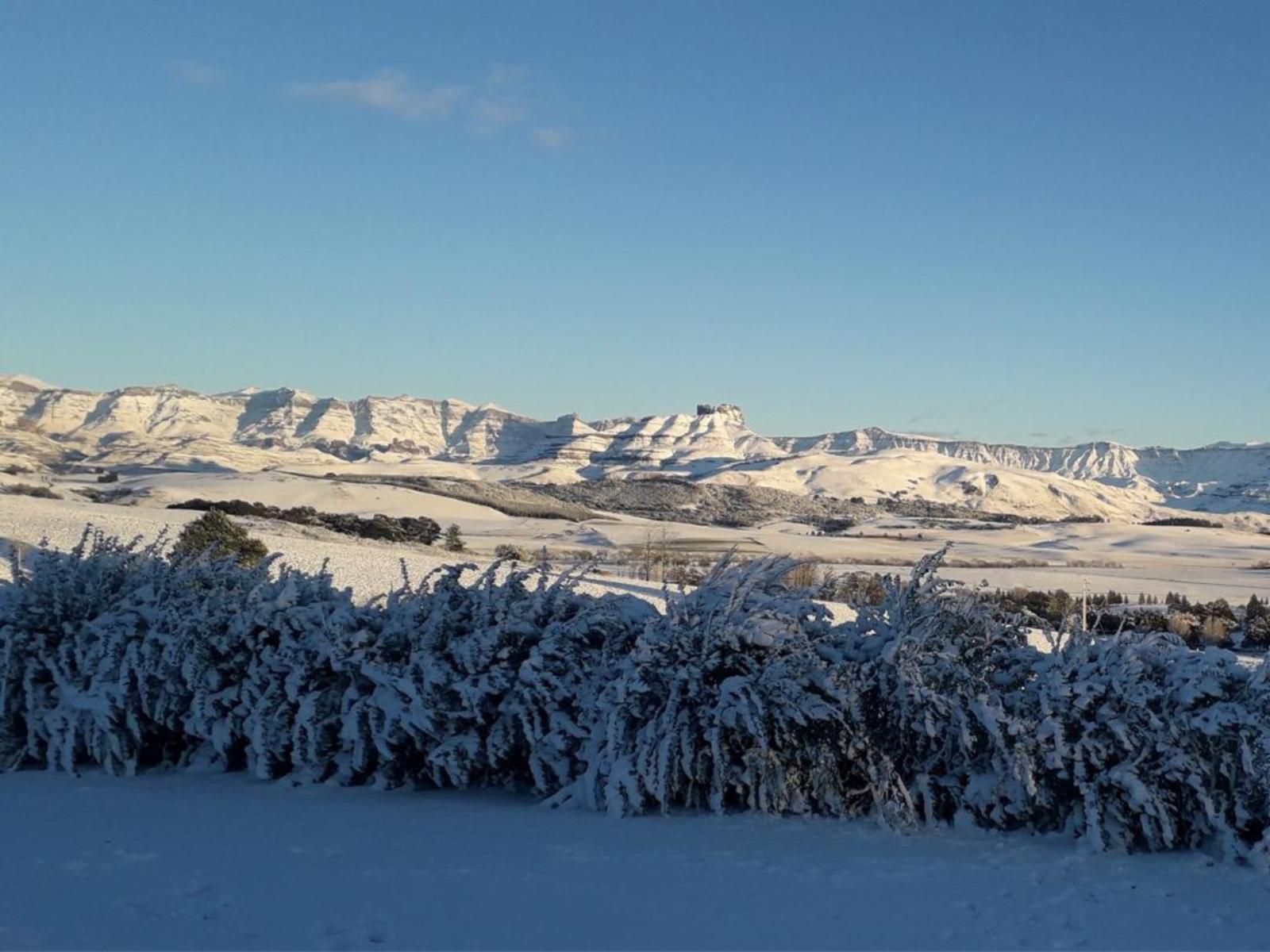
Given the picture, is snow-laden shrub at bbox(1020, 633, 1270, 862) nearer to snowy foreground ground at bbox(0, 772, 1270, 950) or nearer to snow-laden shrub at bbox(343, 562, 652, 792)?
snowy foreground ground at bbox(0, 772, 1270, 950)

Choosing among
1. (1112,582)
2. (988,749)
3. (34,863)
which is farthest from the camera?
(1112,582)

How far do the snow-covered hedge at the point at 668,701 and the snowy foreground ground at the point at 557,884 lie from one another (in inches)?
11.9

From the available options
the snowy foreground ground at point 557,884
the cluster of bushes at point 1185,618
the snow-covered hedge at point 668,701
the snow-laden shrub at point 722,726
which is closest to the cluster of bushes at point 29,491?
the cluster of bushes at point 1185,618

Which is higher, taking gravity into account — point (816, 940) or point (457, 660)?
point (457, 660)

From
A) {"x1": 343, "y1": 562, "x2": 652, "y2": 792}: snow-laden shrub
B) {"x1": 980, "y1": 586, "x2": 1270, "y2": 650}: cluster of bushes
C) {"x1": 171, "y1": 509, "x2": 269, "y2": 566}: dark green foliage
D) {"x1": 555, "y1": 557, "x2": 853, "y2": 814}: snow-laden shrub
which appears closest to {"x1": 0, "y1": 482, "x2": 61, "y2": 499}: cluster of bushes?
{"x1": 171, "y1": 509, "x2": 269, "y2": 566}: dark green foliage

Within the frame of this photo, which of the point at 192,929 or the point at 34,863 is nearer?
the point at 192,929

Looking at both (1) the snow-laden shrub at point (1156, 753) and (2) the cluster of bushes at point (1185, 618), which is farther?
(2) the cluster of bushes at point (1185, 618)

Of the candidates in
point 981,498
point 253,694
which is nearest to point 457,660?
point 253,694

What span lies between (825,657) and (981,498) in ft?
490

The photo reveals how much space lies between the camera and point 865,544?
62.4 meters

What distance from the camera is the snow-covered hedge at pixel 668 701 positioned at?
6863mm

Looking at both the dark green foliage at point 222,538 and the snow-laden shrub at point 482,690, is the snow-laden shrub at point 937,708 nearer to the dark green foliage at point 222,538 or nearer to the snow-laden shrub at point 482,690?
the snow-laden shrub at point 482,690

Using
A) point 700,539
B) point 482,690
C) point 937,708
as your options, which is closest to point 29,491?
point 700,539

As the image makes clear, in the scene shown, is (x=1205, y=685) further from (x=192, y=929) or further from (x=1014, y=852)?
(x=192, y=929)
